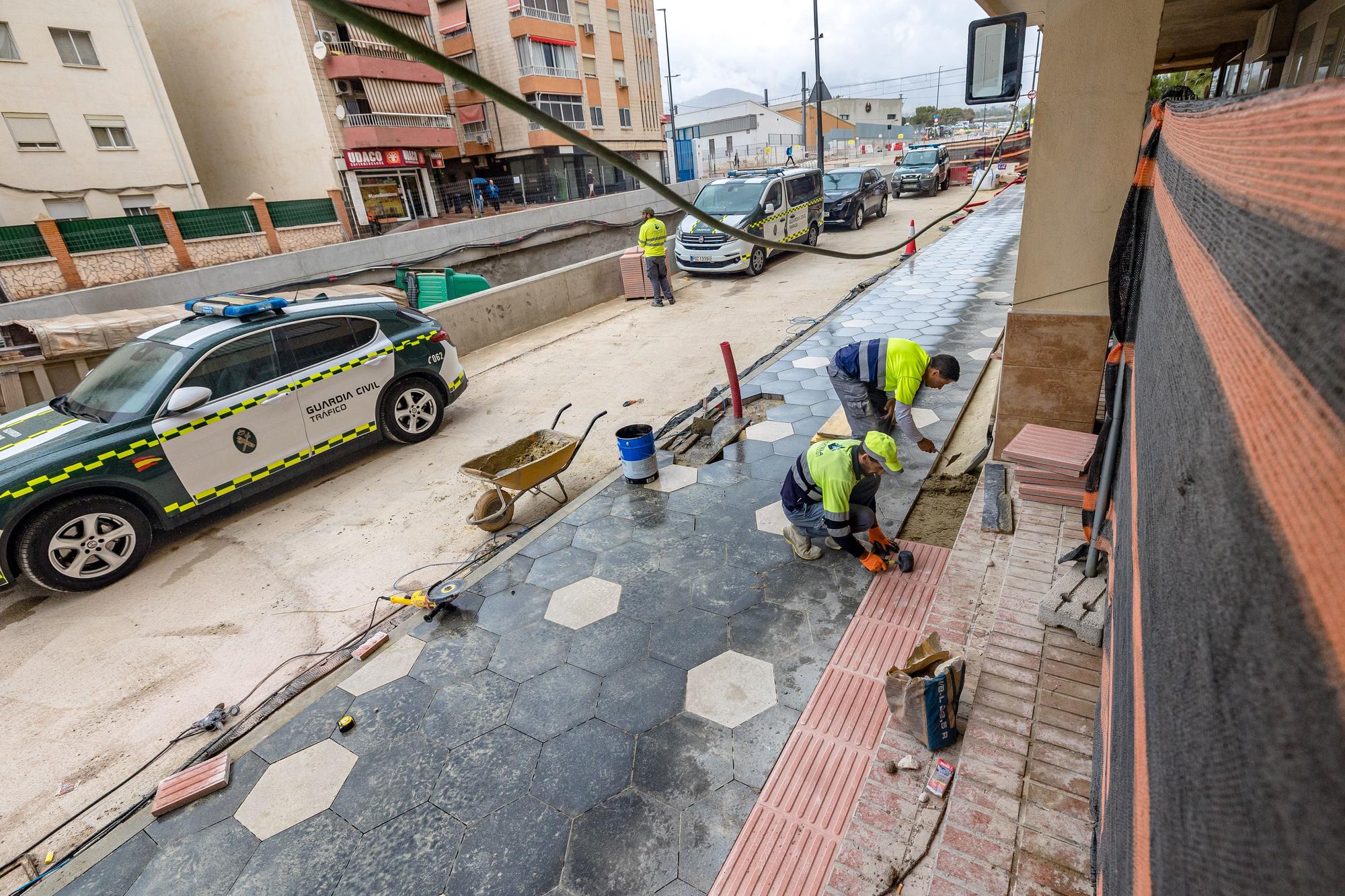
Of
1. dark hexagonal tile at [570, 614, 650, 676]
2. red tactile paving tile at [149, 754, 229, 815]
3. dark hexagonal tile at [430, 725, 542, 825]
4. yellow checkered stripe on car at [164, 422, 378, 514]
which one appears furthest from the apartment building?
dark hexagonal tile at [430, 725, 542, 825]

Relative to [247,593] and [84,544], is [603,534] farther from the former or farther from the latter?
[84,544]

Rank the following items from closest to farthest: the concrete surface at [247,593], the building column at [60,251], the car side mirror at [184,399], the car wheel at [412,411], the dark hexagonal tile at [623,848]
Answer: the dark hexagonal tile at [623,848], the concrete surface at [247,593], the car side mirror at [184,399], the car wheel at [412,411], the building column at [60,251]

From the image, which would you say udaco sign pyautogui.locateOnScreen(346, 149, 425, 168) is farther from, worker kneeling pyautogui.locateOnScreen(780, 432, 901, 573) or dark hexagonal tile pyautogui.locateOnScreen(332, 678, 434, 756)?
worker kneeling pyautogui.locateOnScreen(780, 432, 901, 573)

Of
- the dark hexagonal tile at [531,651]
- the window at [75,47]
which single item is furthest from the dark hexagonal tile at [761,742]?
the window at [75,47]

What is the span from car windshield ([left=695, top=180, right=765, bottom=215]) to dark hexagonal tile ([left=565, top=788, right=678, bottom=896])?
12.3m

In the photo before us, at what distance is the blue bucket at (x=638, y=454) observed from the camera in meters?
5.41

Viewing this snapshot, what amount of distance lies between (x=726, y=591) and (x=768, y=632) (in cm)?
47

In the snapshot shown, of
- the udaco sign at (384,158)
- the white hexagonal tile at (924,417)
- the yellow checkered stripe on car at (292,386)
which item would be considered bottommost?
the white hexagonal tile at (924,417)

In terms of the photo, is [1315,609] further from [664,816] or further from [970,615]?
[970,615]

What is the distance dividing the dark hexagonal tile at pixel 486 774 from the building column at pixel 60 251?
15.3 meters

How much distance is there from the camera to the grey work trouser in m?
5.11

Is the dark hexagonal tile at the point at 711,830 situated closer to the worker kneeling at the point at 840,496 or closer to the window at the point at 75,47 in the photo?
the worker kneeling at the point at 840,496

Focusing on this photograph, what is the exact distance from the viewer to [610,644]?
12.4ft

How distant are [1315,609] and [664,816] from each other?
2.83 meters
